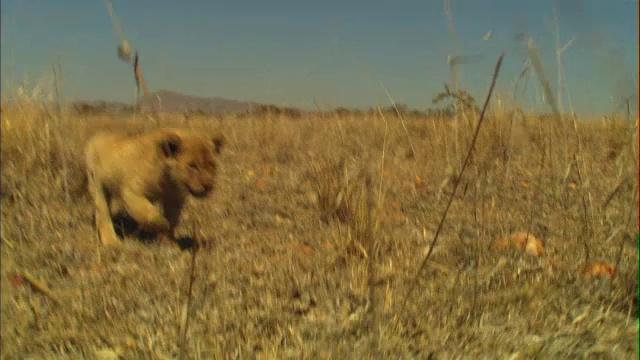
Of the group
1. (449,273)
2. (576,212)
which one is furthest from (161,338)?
(576,212)

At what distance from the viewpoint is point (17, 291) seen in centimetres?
241

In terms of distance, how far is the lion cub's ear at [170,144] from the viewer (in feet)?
13.1

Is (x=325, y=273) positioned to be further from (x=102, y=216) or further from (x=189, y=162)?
(x=102, y=216)

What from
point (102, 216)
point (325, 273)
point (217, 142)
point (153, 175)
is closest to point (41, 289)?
point (325, 273)

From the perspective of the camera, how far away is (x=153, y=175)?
4.04m

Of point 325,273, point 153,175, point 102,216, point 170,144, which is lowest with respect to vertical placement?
point 325,273

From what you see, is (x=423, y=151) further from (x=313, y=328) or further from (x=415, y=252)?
(x=313, y=328)

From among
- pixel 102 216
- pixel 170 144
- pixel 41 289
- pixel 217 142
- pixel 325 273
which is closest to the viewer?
pixel 41 289

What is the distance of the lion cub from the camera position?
3967 millimetres

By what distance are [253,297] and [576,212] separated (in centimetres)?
227

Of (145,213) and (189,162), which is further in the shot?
(189,162)

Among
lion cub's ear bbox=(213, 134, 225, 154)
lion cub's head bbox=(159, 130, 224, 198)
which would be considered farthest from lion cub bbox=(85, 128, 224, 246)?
lion cub's ear bbox=(213, 134, 225, 154)

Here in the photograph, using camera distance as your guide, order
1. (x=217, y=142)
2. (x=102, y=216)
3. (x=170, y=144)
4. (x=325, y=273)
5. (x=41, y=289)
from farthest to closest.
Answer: (x=217, y=142), (x=170, y=144), (x=102, y=216), (x=325, y=273), (x=41, y=289)

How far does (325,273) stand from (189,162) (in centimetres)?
153
